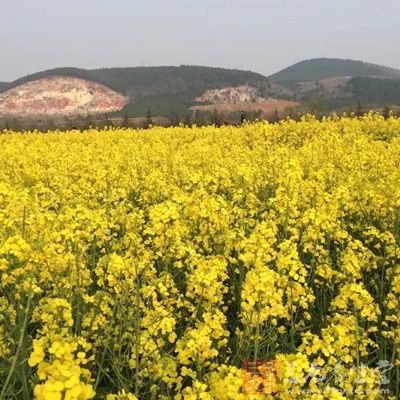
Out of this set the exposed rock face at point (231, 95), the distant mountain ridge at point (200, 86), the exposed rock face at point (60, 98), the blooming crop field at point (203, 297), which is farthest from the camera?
the exposed rock face at point (231, 95)

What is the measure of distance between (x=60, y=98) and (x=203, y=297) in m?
151

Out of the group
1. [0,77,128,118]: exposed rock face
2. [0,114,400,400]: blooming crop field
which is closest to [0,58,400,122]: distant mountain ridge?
[0,77,128,118]: exposed rock face

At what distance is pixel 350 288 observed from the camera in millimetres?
2812

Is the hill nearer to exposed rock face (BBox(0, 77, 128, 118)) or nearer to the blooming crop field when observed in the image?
exposed rock face (BBox(0, 77, 128, 118))

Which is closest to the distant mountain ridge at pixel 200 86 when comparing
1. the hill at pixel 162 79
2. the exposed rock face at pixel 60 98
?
the hill at pixel 162 79

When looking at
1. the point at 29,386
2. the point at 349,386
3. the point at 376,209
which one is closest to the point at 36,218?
Result: the point at 29,386

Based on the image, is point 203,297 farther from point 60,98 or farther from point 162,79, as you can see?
point 162,79

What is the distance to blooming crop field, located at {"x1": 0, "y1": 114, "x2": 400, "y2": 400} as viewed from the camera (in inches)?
96.8

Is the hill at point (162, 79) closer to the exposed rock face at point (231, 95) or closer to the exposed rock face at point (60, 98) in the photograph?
the exposed rock face at point (231, 95)

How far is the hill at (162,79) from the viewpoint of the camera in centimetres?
14762

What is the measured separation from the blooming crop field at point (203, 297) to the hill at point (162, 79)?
13283 centimetres

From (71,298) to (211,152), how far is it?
7.02 meters

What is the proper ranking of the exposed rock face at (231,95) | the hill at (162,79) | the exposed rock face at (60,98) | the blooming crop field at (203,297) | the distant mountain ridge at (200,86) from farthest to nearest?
the exposed rock face at (231,95), the hill at (162,79), the distant mountain ridge at (200,86), the exposed rock face at (60,98), the blooming crop field at (203,297)

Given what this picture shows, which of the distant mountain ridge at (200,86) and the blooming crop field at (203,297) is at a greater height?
the distant mountain ridge at (200,86)
